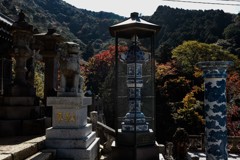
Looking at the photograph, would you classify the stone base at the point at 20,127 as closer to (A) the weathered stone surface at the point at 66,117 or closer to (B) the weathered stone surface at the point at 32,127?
(B) the weathered stone surface at the point at 32,127

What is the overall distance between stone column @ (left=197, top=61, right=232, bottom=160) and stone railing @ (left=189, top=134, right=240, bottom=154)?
357 inches

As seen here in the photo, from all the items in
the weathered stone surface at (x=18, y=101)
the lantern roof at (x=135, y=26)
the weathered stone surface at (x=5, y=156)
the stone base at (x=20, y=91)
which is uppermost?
the lantern roof at (x=135, y=26)

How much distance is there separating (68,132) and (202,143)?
1084 cm

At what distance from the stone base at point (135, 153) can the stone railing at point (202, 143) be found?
24.8 feet

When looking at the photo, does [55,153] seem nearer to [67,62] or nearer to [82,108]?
[82,108]

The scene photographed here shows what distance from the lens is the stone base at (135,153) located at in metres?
6.93

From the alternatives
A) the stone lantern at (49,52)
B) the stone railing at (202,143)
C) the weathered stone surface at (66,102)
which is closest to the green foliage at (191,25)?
the stone railing at (202,143)

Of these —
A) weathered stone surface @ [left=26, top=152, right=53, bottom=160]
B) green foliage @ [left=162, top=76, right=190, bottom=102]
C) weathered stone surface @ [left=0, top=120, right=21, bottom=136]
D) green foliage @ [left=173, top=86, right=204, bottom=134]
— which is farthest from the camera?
green foliage @ [left=162, top=76, right=190, bottom=102]

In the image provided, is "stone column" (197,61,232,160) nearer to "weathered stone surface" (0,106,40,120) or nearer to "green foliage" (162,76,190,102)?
"weathered stone surface" (0,106,40,120)

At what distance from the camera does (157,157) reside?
23.4ft

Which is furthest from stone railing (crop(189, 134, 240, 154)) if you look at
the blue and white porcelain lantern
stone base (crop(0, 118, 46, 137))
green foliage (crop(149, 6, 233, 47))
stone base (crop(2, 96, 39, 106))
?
green foliage (crop(149, 6, 233, 47))

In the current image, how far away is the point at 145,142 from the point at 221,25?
43.3 m

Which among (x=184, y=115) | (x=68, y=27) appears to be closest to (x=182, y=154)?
(x=184, y=115)

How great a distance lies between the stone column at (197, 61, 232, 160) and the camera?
5312 mm
